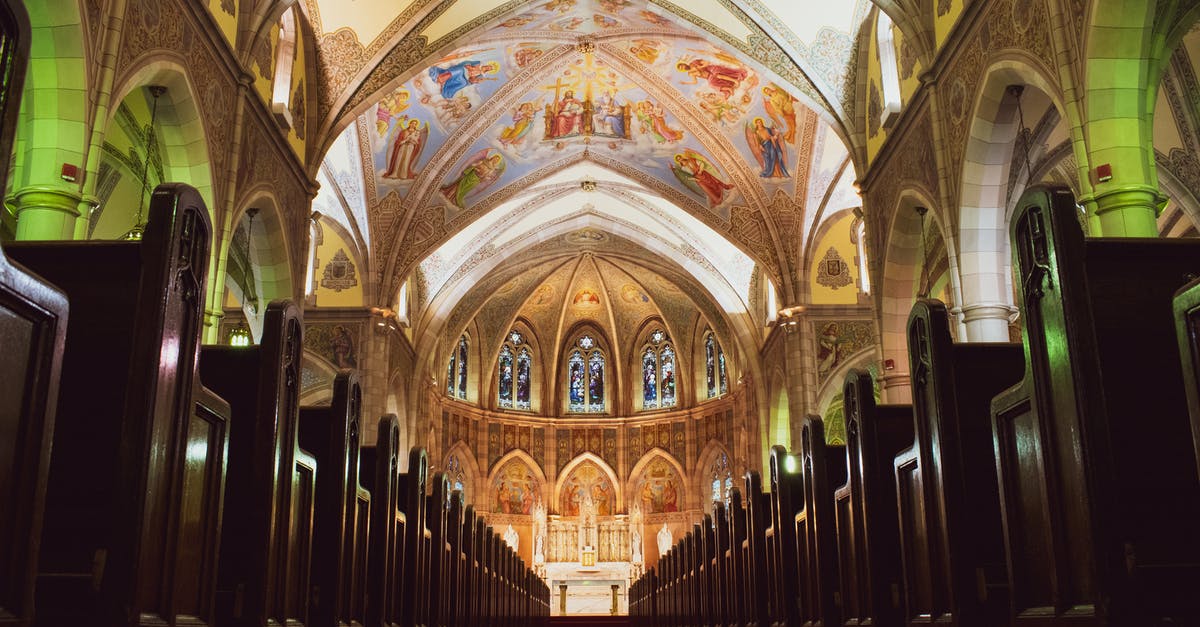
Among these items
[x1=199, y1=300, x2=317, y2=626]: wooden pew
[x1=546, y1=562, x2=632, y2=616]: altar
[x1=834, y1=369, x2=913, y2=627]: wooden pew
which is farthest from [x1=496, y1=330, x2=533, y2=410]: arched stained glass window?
[x1=199, y1=300, x2=317, y2=626]: wooden pew

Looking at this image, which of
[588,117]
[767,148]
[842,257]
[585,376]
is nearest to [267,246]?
[588,117]

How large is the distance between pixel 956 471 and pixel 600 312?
2951 centimetres

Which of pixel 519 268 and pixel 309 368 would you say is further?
pixel 519 268

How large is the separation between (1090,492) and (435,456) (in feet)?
86.0

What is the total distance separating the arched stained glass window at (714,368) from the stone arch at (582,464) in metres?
4.21

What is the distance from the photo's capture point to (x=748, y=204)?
2186 centimetres

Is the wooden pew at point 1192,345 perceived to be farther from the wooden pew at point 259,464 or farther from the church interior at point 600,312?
the wooden pew at point 259,464

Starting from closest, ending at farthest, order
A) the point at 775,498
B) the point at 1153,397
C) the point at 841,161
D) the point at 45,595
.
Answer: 1. the point at 45,595
2. the point at 1153,397
3. the point at 775,498
4. the point at 841,161

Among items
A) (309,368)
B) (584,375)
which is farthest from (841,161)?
(584,375)

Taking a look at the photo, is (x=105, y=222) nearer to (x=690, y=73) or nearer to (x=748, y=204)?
(x=690, y=73)

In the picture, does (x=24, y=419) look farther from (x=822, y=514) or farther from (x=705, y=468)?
(x=705, y=468)

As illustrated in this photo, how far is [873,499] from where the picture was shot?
588cm

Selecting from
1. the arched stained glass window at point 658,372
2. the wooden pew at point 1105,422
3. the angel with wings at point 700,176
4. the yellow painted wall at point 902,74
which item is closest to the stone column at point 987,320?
the yellow painted wall at point 902,74

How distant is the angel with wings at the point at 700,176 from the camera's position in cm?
2192
